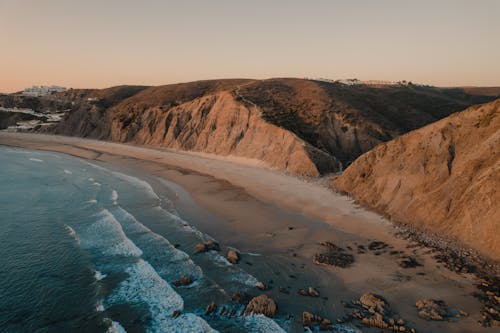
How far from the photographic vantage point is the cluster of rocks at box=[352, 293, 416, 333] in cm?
1152

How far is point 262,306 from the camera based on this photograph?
41.3 ft

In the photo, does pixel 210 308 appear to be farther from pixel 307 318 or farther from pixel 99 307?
pixel 99 307

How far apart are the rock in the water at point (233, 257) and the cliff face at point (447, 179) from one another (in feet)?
38.1

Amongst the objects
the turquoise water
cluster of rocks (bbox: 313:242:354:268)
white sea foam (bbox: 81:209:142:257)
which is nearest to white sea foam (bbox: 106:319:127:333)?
the turquoise water

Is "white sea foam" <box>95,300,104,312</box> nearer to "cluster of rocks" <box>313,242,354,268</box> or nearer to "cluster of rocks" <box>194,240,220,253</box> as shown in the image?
"cluster of rocks" <box>194,240,220,253</box>

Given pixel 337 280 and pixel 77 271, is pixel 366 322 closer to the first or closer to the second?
pixel 337 280

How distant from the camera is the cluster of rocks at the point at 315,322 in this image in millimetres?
11609

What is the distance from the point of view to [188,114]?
63.5 meters

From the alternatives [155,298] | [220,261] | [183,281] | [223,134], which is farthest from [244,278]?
[223,134]

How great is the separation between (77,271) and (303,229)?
1335 cm

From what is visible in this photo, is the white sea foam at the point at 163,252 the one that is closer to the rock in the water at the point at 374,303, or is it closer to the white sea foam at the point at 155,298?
the white sea foam at the point at 155,298

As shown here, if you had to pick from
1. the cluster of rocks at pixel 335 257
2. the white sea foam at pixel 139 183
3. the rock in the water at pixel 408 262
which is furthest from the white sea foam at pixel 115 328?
the white sea foam at pixel 139 183

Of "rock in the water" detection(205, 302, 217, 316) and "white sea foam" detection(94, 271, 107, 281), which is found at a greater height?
"rock in the water" detection(205, 302, 217, 316)

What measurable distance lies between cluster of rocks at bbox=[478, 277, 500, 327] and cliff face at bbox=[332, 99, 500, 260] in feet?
8.19
